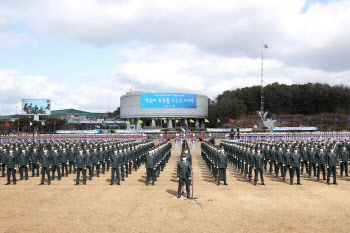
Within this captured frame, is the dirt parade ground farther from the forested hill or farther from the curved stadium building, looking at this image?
the curved stadium building

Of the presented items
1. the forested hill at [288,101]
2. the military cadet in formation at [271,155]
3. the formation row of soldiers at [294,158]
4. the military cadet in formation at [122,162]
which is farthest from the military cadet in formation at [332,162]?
the forested hill at [288,101]

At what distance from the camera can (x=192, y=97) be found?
111 meters

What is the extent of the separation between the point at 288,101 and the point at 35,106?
92031 millimetres

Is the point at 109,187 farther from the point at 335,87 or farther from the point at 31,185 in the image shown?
the point at 335,87

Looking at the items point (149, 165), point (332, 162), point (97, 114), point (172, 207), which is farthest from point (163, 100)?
point (172, 207)

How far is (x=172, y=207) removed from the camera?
11219mm

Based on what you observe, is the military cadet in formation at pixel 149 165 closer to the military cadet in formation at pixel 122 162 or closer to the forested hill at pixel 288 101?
the military cadet in formation at pixel 122 162

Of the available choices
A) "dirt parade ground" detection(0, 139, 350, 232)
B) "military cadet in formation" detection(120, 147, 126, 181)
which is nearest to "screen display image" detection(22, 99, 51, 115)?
"dirt parade ground" detection(0, 139, 350, 232)

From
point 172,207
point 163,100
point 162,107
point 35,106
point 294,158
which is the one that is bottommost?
point 172,207

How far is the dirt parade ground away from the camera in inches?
359

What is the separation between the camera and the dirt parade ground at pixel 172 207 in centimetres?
911

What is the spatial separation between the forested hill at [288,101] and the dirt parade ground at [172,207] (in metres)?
89.6

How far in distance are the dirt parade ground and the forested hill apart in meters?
89.6

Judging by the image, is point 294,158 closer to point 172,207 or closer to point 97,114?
point 172,207
